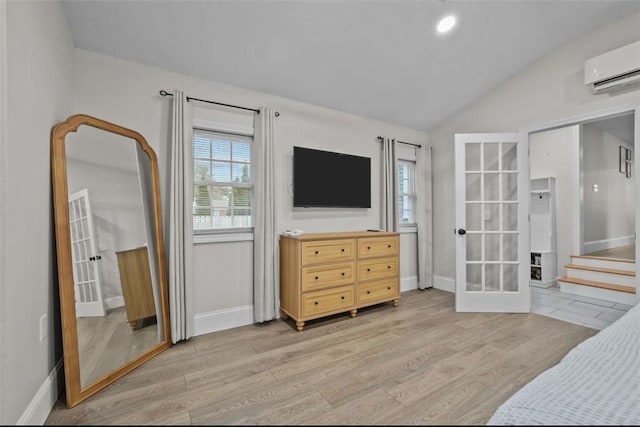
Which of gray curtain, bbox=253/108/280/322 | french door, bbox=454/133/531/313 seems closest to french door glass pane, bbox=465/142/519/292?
french door, bbox=454/133/531/313

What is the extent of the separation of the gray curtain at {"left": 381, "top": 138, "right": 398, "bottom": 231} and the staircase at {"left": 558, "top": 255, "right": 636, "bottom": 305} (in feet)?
8.22

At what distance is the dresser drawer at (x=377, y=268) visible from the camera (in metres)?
2.87

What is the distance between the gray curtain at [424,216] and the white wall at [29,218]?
3.76 m

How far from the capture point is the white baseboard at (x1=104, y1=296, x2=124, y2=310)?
1.63 metres

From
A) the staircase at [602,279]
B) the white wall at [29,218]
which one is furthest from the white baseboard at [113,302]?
the staircase at [602,279]

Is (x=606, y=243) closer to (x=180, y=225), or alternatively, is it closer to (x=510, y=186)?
(x=510, y=186)

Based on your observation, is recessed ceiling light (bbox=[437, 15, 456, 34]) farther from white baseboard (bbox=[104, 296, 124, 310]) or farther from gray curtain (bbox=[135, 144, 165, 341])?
white baseboard (bbox=[104, 296, 124, 310])

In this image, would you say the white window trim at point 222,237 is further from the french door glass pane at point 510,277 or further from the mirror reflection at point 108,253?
the french door glass pane at point 510,277

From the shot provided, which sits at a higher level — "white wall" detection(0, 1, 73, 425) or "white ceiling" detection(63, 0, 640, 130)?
"white ceiling" detection(63, 0, 640, 130)

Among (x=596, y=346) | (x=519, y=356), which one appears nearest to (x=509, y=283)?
(x=519, y=356)

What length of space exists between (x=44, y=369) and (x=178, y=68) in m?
2.29

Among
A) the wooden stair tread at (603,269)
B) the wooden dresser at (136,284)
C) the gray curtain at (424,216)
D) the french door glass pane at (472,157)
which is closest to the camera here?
the wooden dresser at (136,284)

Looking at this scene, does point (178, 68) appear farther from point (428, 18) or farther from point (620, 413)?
point (620, 413)

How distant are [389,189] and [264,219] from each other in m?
1.74
